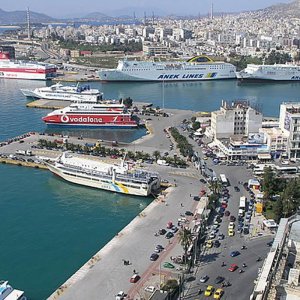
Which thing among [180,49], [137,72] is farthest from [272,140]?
[180,49]

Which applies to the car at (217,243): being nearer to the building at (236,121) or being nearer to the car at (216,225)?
the car at (216,225)

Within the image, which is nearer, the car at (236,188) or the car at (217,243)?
the car at (217,243)

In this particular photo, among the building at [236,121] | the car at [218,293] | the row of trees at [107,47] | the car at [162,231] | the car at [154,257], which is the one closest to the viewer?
the car at [218,293]

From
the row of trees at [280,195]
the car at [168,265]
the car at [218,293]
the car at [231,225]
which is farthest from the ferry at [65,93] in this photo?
the car at [218,293]

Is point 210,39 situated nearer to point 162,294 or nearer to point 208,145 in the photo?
point 208,145

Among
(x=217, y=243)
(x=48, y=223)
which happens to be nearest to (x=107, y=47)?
(x=48, y=223)

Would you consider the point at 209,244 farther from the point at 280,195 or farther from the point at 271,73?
the point at 271,73
